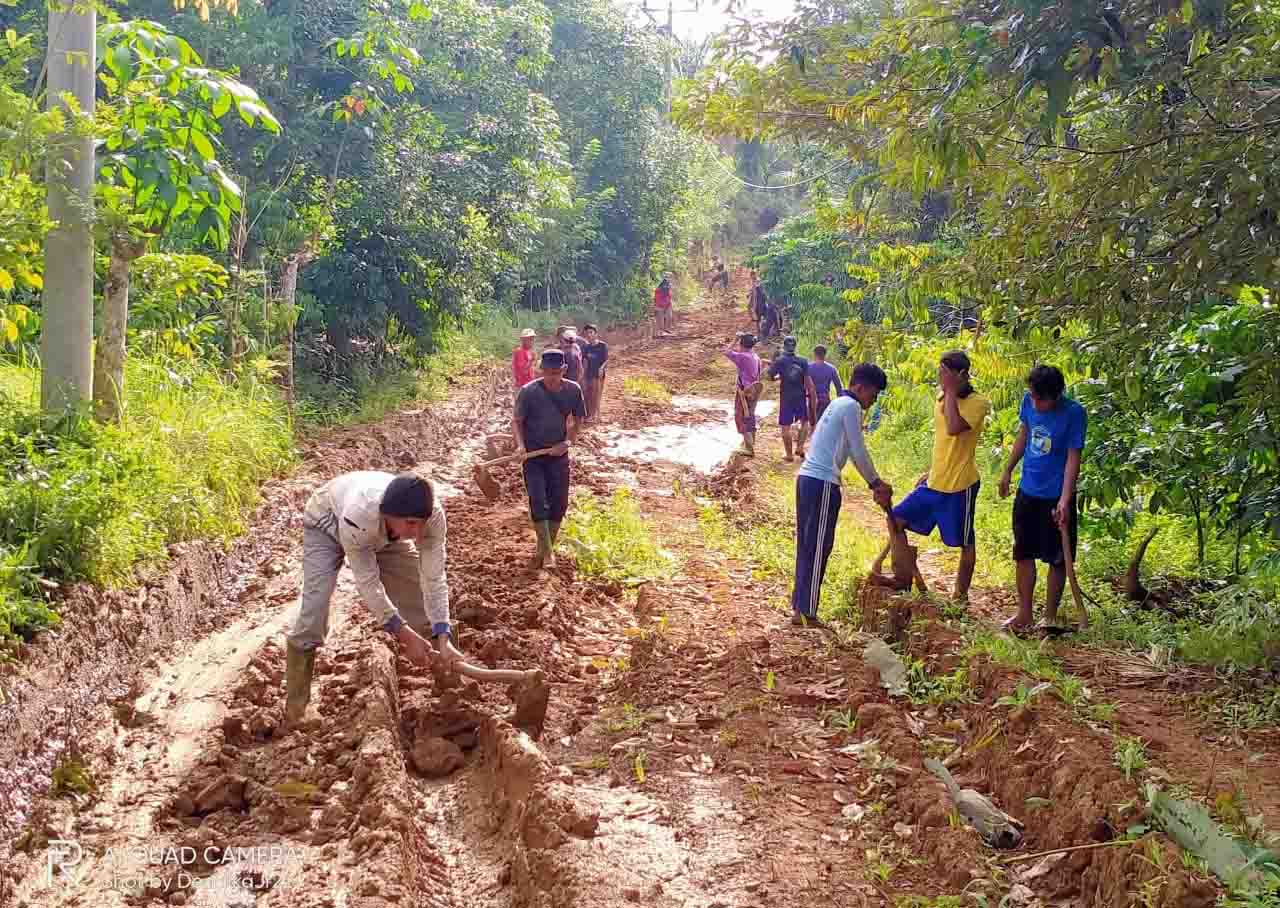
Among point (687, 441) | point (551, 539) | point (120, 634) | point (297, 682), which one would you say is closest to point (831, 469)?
point (551, 539)

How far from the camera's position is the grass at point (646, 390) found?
2194 centimetres

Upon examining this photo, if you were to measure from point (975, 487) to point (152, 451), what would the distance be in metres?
5.99

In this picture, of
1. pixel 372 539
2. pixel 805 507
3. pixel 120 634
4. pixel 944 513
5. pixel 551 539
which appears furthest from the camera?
pixel 551 539

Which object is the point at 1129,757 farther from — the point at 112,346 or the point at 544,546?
the point at 112,346

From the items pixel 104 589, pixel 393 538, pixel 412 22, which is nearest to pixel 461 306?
pixel 412 22

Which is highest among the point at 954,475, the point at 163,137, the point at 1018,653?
the point at 163,137

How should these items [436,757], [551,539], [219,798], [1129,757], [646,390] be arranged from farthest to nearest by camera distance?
[646,390] → [551,539] → [436,757] → [219,798] → [1129,757]

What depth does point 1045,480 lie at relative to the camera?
6871 mm

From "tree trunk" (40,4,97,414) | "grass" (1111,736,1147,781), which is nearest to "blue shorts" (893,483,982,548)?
"grass" (1111,736,1147,781)

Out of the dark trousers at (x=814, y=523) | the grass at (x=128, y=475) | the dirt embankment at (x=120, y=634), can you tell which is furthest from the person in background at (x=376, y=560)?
the dark trousers at (x=814, y=523)

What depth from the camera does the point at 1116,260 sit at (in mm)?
5973

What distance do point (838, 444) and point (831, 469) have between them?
168mm

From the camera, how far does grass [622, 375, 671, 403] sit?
21938 millimetres

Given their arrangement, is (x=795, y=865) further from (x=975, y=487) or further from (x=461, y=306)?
(x=461, y=306)
